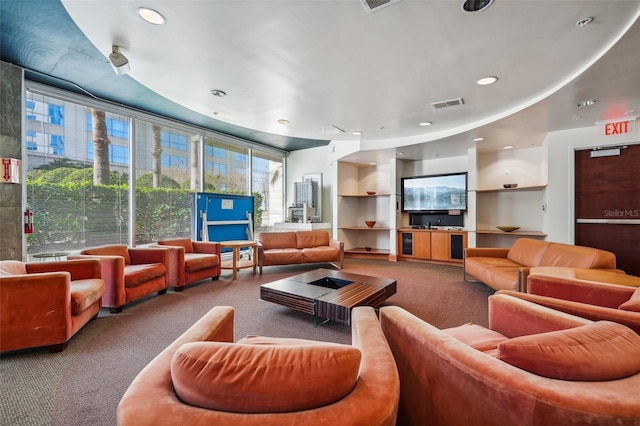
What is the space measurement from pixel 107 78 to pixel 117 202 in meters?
1.81

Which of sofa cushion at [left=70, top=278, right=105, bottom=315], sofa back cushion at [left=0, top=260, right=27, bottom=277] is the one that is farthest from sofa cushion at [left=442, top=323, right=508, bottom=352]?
sofa back cushion at [left=0, top=260, right=27, bottom=277]

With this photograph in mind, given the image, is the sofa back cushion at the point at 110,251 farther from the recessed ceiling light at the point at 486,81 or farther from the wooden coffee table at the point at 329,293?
the recessed ceiling light at the point at 486,81

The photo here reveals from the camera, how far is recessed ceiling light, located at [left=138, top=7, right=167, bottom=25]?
2.08 m

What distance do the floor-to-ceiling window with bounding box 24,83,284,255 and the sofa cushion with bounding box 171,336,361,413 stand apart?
434cm

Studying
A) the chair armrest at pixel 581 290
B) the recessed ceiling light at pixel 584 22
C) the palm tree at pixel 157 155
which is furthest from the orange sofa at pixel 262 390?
the palm tree at pixel 157 155

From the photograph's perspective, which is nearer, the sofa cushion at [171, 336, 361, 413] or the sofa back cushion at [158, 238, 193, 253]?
the sofa cushion at [171, 336, 361, 413]

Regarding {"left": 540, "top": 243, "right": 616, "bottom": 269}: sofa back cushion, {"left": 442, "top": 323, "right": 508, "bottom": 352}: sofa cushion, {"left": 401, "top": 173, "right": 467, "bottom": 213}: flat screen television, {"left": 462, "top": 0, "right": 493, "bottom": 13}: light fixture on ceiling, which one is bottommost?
{"left": 442, "top": 323, "right": 508, "bottom": 352}: sofa cushion

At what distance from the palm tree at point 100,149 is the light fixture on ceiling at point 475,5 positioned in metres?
4.85

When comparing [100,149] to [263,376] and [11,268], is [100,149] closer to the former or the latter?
[11,268]

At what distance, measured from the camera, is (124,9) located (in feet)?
6.79

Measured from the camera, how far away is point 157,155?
16.1 ft

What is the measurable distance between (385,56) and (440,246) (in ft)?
14.5

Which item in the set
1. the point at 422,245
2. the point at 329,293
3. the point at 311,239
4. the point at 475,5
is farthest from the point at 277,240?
the point at 475,5

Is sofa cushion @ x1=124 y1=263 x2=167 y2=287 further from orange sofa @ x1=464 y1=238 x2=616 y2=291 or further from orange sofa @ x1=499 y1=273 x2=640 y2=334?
orange sofa @ x1=464 y1=238 x2=616 y2=291
